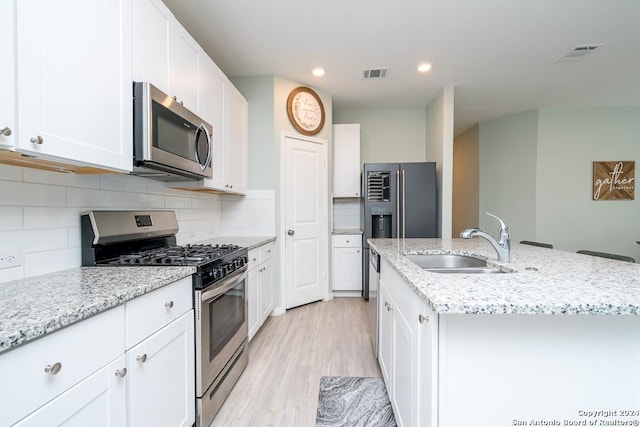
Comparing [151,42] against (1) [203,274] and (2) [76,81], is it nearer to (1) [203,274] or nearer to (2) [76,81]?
(2) [76,81]

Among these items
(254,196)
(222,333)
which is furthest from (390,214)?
(222,333)

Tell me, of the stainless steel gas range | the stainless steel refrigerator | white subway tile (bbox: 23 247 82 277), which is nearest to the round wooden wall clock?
the stainless steel refrigerator

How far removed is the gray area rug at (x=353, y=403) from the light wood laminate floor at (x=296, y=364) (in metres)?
0.06

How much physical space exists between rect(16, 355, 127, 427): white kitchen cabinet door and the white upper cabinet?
129 cm

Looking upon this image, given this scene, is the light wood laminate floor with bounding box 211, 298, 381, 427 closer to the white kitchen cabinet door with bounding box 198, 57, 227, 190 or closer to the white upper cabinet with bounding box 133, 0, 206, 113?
the white kitchen cabinet door with bounding box 198, 57, 227, 190

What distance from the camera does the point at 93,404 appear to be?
858 mm

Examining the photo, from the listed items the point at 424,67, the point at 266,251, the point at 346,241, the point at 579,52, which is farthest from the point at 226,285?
the point at 579,52

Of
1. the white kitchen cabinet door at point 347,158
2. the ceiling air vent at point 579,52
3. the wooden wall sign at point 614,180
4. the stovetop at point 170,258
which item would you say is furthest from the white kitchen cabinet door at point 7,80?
the wooden wall sign at point 614,180

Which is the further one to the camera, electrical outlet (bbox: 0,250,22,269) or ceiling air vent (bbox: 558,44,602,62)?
ceiling air vent (bbox: 558,44,602,62)

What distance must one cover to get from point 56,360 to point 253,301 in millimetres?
1743

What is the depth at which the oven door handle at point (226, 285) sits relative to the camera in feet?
4.85

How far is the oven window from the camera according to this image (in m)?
1.57

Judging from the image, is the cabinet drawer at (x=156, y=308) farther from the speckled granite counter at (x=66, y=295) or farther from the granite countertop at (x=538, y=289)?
the granite countertop at (x=538, y=289)

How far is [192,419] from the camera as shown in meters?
1.40
